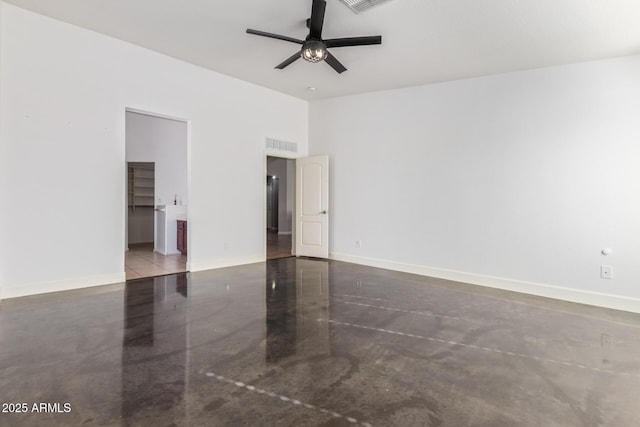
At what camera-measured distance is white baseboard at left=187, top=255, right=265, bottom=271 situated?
5031 mm

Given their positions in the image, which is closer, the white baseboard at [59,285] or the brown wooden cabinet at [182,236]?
the white baseboard at [59,285]

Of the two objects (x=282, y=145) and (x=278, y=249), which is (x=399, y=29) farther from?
(x=278, y=249)

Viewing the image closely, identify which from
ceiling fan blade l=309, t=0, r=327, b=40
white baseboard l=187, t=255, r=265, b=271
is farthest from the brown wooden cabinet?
ceiling fan blade l=309, t=0, r=327, b=40

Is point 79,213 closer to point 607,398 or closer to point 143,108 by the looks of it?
point 143,108

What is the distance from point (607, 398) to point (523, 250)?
2.82 m

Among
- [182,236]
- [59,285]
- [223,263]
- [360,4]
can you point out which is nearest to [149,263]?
[182,236]

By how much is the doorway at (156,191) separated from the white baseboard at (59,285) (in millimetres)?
1172

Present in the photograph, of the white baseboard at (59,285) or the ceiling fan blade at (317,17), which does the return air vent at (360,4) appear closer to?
the ceiling fan blade at (317,17)

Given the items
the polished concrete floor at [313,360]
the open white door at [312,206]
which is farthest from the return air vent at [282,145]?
the polished concrete floor at [313,360]

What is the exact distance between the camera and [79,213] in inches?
154

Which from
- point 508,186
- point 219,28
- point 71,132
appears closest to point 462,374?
point 508,186

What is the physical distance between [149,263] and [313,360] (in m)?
4.43

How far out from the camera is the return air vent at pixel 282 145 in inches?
239

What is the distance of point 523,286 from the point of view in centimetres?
439
